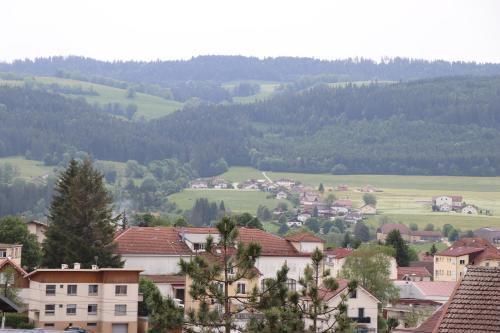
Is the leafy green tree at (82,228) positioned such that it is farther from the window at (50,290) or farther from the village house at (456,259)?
the village house at (456,259)

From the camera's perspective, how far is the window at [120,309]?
6681cm

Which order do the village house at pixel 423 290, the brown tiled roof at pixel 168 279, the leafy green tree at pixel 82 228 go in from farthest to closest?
the village house at pixel 423 290 < the brown tiled roof at pixel 168 279 < the leafy green tree at pixel 82 228

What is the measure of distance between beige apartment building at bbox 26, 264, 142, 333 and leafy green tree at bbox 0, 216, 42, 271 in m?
19.5

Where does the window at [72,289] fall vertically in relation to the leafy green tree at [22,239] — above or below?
below

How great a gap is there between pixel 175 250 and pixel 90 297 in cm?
1213

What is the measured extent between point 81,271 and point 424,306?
92.4ft

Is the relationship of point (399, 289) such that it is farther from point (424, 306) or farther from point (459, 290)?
point (459, 290)

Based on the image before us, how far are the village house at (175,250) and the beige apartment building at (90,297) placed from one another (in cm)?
831

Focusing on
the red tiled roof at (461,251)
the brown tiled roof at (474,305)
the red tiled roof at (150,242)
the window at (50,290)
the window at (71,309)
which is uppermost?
the red tiled roof at (461,251)

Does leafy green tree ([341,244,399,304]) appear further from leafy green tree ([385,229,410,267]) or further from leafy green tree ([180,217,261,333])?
leafy green tree ([180,217,261,333])

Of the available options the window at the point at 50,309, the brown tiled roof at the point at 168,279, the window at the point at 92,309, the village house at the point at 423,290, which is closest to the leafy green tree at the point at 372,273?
the village house at the point at 423,290

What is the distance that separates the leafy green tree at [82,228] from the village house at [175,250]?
1.70 m

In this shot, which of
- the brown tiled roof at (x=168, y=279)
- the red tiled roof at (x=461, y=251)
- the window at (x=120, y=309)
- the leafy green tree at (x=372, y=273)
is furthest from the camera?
the red tiled roof at (x=461, y=251)

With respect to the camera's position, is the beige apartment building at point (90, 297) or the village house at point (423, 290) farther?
the village house at point (423, 290)
